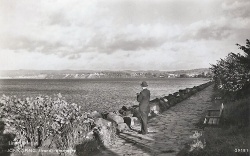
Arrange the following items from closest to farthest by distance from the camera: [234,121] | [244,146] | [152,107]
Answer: [244,146]
[234,121]
[152,107]

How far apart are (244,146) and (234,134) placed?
1.50 m

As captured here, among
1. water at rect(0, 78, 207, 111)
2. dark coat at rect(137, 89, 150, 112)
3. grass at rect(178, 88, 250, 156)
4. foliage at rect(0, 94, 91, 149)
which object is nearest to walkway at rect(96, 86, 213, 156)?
grass at rect(178, 88, 250, 156)

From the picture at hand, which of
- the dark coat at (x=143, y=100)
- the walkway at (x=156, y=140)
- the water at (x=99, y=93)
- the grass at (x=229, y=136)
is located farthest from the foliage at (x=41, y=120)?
the grass at (x=229, y=136)

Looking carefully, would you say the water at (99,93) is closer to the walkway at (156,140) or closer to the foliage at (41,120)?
the foliage at (41,120)

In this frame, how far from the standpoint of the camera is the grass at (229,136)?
6.16m

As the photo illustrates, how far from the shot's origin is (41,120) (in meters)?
6.60

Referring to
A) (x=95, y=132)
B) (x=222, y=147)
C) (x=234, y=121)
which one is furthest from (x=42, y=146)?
(x=234, y=121)

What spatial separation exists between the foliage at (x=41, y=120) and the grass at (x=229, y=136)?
299 centimetres

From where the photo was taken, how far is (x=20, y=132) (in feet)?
21.2

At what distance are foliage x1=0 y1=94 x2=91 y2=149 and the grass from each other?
2.99 metres

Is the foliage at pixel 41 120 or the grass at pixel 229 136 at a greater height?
the foliage at pixel 41 120

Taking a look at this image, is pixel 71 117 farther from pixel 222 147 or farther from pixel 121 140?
pixel 222 147

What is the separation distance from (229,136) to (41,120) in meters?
5.37

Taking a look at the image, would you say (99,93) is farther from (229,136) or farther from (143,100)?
(229,136)
